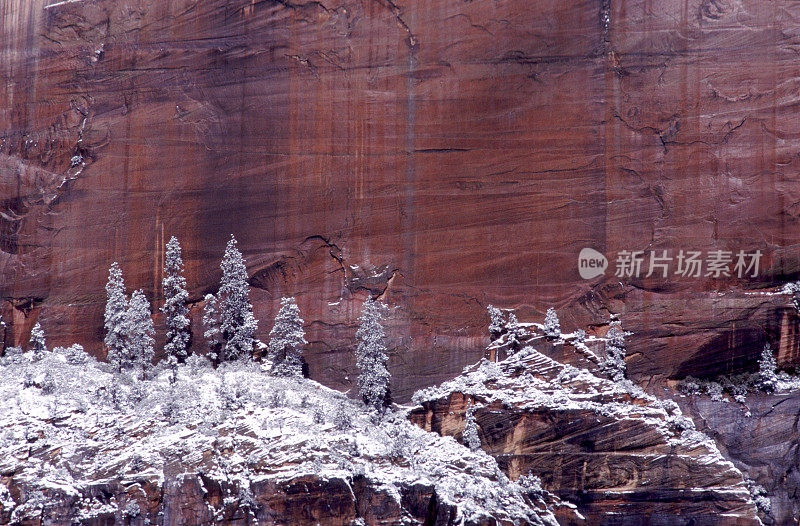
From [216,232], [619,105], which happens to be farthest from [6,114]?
[619,105]

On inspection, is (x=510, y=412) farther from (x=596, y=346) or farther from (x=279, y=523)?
(x=279, y=523)

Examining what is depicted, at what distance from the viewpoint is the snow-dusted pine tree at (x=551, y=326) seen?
737 inches

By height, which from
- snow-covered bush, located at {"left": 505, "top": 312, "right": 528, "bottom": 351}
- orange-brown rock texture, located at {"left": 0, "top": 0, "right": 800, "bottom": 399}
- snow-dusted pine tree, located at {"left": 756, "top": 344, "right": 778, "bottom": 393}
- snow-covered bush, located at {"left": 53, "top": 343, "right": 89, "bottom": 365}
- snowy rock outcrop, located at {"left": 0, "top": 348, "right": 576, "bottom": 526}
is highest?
orange-brown rock texture, located at {"left": 0, "top": 0, "right": 800, "bottom": 399}

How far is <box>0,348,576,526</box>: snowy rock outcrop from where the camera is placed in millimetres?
16266

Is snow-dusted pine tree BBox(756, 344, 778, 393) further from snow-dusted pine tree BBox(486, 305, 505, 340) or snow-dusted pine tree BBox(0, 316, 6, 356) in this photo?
snow-dusted pine tree BBox(0, 316, 6, 356)

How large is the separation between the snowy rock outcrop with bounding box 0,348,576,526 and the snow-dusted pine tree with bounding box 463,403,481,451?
11.5 inches

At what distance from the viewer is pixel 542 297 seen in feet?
61.9

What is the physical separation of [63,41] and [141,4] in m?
2.40

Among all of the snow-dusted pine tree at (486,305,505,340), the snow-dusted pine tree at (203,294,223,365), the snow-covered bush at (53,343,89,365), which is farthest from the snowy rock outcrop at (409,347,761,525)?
the snow-covered bush at (53,343,89,365)

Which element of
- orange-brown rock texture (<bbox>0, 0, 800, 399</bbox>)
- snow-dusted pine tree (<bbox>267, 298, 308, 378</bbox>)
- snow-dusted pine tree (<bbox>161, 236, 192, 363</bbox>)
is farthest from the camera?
snow-dusted pine tree (<bbox>161, 236, 192, 363</bbox>)

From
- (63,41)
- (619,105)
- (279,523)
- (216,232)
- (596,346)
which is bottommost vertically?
(279,523)

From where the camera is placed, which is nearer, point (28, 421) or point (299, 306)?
point (28, 421)

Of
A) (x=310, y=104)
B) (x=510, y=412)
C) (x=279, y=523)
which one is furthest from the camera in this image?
(x=310, y=104)

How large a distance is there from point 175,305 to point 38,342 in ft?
12.7
